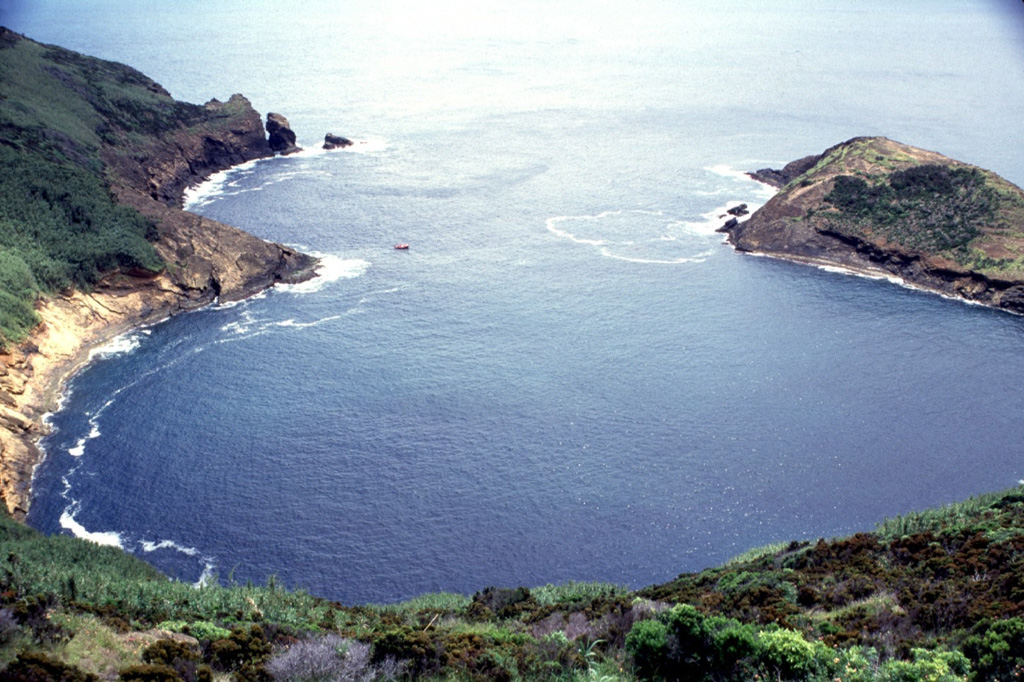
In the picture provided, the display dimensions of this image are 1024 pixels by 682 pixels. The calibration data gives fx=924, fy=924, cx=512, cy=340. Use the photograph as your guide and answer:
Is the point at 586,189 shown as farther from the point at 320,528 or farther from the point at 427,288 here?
the point at 320,528

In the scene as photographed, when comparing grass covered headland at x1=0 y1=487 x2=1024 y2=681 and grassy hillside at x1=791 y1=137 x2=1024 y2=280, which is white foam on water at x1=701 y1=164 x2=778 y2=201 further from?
grass covered headland at x1=0 y1=487 x2=1024 y2=681

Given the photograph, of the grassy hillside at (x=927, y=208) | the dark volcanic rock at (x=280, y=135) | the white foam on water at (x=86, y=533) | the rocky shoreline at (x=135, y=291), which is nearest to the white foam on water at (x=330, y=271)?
the rocky shoreline at (x=135, y=291)

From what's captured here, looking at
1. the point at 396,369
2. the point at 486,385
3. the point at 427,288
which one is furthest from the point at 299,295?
the point at 486,385

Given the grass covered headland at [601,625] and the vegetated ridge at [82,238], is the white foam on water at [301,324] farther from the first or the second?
the grass covered headland at [601,625]

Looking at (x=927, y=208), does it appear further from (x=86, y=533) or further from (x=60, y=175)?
(x=60, y=175)

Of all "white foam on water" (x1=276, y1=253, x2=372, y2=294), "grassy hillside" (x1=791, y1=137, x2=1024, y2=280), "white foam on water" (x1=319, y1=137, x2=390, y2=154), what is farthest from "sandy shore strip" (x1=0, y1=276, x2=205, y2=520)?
"grassy hillside" (x1=791, y1=137, x2=1024, y2=280)
